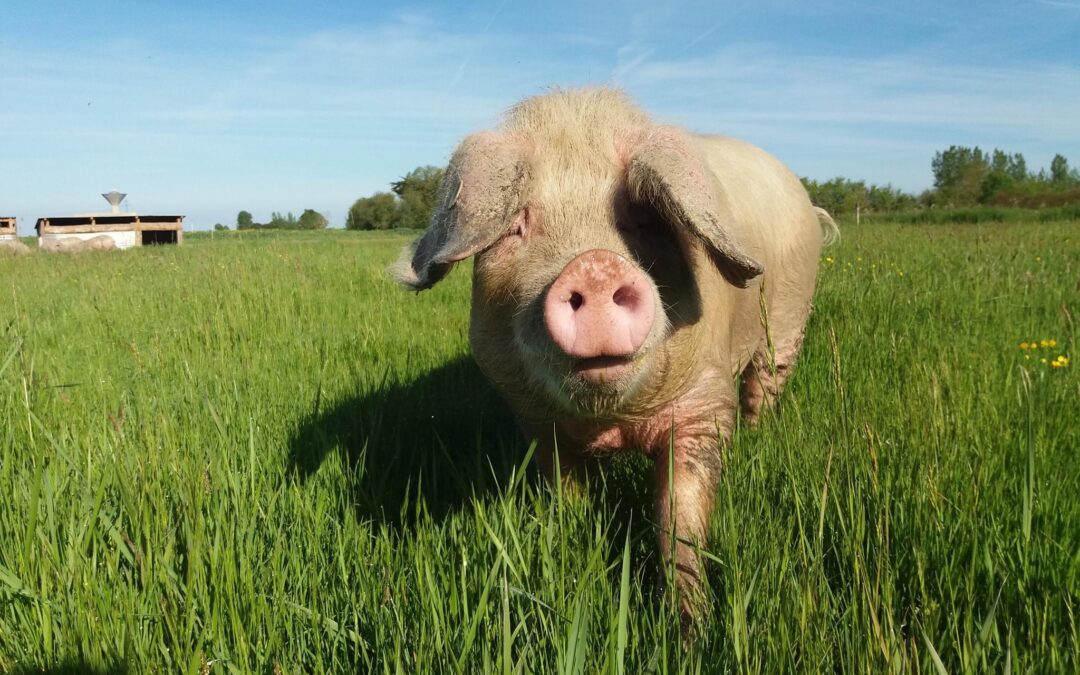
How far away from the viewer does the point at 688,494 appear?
2.52 metres

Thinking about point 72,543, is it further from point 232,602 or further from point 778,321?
point 778,321

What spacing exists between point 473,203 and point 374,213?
6162cm

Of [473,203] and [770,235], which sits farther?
[770,235]

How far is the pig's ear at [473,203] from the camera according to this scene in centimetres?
211

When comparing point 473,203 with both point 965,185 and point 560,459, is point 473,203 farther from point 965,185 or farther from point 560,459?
point 965,185

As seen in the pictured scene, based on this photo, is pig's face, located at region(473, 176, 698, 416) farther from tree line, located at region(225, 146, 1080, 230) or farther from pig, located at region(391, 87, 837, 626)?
tree line, located at region(225, 146, 1080, 230)

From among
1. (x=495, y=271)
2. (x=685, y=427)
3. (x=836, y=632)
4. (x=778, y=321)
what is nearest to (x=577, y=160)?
(x=495, y=271)

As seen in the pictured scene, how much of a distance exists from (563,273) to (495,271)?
0.48 m

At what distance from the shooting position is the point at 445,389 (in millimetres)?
4543

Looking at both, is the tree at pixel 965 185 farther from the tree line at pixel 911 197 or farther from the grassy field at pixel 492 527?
the grassy field at pixel 492 527

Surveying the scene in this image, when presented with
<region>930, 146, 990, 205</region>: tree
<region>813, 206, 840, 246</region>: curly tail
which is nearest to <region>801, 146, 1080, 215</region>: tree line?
<region>930, 146, 990, 205</region>: tree

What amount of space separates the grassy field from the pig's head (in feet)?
1.26

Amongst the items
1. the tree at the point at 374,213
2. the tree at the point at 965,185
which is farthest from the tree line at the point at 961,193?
the tree at the point at 374,213

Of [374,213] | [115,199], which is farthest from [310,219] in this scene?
[115,199]
